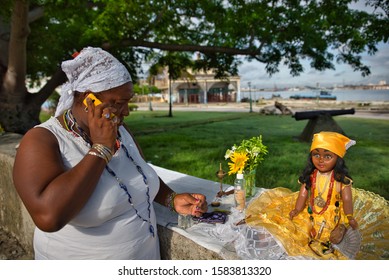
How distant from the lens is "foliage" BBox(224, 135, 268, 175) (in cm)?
241

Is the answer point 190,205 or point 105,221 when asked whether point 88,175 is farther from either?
point 190,205

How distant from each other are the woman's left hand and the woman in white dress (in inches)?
A: 9.3

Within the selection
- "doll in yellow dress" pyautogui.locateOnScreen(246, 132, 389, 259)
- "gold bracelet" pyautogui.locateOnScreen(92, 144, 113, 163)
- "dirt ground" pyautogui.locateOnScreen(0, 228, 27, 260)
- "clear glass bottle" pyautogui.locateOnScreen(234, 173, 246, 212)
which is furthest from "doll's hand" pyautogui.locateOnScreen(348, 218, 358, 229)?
"dirt ground" pyautogui.locateOnScreen(0, 228, 27, 260)

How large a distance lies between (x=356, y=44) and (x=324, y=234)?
26.5ft

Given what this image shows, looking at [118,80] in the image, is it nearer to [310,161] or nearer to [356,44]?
[310,161]

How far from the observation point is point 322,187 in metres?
1.93

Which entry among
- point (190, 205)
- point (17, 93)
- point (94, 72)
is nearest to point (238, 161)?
point (190, 205)

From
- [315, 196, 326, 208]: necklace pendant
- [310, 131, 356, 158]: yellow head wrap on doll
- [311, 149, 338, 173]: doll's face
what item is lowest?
[315, 196, 326, 208]: necklace pendant

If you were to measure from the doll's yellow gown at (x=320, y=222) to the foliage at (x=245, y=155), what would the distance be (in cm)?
30

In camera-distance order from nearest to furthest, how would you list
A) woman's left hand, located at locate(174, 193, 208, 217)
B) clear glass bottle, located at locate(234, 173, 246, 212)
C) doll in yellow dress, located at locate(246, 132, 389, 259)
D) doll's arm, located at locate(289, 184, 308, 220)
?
doll in yellow dress, located at locate(246, 132, 389, 259)
doll's arm, located at locate(289, 184, 308, 220)
woman's left hand, located at locate(174, 193, 208, 217)
clear glass bottle, located at locate(234, 173, 246, 212)

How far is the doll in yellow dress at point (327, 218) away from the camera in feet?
5.62

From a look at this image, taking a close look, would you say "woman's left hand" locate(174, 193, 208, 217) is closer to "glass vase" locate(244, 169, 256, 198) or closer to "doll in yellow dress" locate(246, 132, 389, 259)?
"doll in yellow dress" locate(246, 132, 389, 259)

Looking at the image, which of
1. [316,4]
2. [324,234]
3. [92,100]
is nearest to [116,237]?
[92,100]

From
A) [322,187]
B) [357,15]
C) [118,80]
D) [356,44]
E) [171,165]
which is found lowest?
[171,165]
